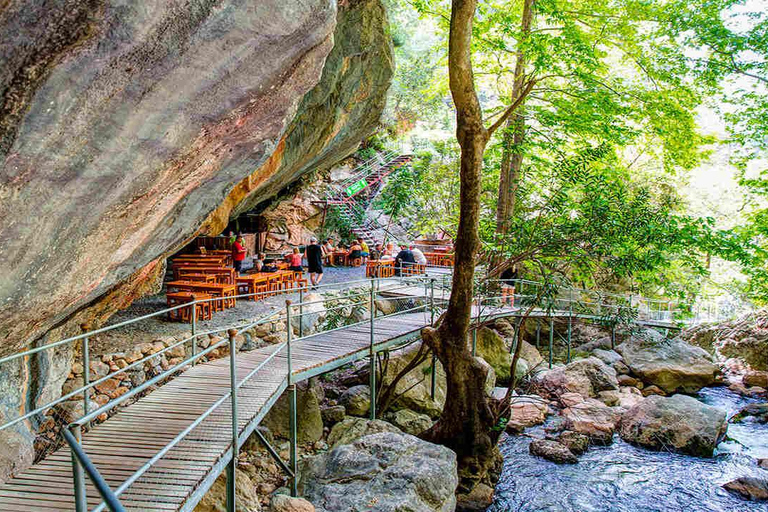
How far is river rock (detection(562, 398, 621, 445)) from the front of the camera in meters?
10.6

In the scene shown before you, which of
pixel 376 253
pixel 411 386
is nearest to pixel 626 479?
pixel 411 386

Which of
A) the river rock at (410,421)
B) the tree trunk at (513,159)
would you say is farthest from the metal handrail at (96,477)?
the tree trunk at (513,159)

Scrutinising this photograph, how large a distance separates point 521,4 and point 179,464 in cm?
1654

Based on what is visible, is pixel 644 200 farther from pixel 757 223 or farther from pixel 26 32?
pixel 26 32

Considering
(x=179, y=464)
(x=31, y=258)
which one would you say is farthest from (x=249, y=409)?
(x=31, y=258)

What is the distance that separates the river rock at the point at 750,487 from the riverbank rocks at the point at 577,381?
4.29m

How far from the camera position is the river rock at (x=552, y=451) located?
959 cm

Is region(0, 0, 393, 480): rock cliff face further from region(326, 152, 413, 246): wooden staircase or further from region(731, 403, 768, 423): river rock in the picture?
region(326, 152, 413, 246): wooden staircase

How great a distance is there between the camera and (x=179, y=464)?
455cm

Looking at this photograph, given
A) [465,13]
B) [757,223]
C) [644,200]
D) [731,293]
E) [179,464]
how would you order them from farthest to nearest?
[731,293] < [757,223] < [644,200] < [465,13] < [179,464]

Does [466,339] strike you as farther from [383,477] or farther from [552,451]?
[552,451]

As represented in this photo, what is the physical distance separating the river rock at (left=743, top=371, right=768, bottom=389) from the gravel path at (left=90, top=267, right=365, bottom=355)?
1370 cm

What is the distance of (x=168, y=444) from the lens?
3709 millimetres

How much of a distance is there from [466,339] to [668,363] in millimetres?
9419
